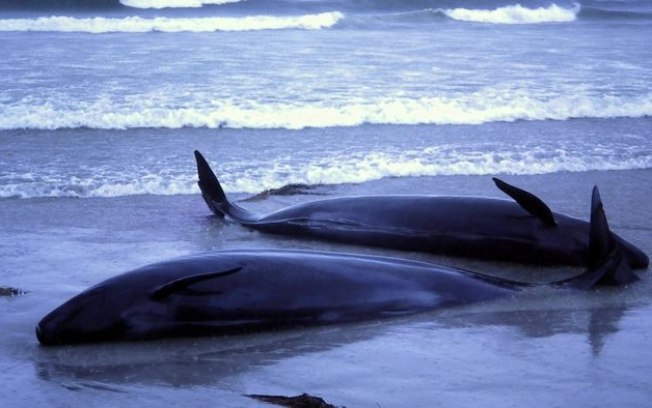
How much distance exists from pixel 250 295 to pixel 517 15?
3662 cm

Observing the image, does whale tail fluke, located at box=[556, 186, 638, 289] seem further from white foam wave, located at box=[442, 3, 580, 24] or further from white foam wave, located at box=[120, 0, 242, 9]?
white foam wave, located at box=[120, 0, 242, 9]

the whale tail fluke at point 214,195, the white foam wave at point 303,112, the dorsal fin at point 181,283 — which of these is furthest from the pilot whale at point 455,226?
the white foam wave at point 303,112

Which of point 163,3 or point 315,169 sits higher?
point 163,3

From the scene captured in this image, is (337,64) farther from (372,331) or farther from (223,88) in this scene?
(372,331)

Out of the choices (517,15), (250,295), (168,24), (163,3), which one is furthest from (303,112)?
(517,15)

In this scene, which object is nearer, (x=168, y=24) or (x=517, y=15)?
(x=168, y=24)

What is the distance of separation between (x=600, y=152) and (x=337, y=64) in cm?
966

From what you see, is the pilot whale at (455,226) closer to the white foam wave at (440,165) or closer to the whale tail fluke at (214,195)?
the whale tail fluke at (214,195)

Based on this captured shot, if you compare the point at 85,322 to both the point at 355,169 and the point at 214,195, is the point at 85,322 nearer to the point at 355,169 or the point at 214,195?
the point at 214,195

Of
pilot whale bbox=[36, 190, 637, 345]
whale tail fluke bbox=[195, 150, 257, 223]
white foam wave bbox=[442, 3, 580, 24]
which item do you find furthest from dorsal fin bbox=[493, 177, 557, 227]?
white foam wave bbox=[442, 3, 580, 24]

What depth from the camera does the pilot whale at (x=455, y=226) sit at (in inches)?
283

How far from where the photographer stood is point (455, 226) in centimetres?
754

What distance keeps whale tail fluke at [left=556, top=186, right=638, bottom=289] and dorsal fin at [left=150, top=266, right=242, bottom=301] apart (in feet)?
7.14

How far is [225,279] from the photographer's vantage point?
570 centimetres
